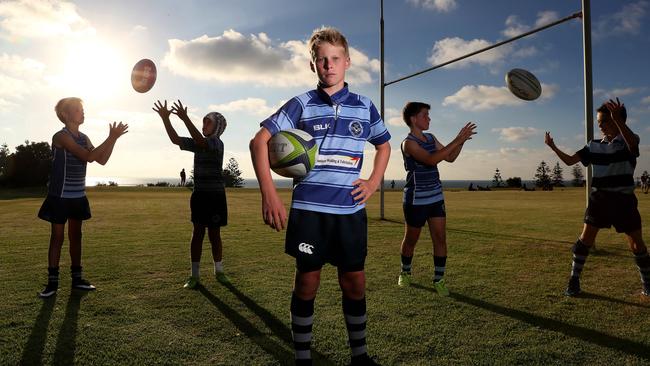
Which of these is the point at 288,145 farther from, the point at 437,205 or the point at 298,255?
the point at 437,205

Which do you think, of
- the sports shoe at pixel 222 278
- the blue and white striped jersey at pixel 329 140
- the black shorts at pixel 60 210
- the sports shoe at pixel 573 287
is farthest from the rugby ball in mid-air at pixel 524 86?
the black shorts at pixel 60 210

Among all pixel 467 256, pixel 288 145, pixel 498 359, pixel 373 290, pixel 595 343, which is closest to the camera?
pixel 288 145

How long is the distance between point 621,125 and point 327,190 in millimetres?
3463

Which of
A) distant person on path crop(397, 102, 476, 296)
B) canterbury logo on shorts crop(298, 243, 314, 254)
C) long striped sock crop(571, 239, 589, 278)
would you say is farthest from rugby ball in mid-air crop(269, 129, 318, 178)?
long striped sock crop(571, 239, 589, 278)

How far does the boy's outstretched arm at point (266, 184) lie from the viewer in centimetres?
249

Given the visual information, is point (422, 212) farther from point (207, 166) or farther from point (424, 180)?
point (207, 166)

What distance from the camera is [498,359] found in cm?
303

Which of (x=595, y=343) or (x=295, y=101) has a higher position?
(x=295, y=101)

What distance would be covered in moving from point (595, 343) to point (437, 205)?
215cm

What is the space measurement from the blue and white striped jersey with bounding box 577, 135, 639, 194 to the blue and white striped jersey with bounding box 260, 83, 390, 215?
3.32 metres

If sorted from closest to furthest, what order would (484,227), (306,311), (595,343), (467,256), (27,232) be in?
(306,311)
(595,343)
(467,256)
(27,232)
(484,227)

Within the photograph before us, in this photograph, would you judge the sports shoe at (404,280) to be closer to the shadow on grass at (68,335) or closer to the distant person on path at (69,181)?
the shadow on grass at (68,335)

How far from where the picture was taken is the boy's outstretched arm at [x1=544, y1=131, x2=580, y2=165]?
4.83m

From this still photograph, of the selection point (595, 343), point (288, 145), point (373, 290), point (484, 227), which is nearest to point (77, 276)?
point (373, 290)
